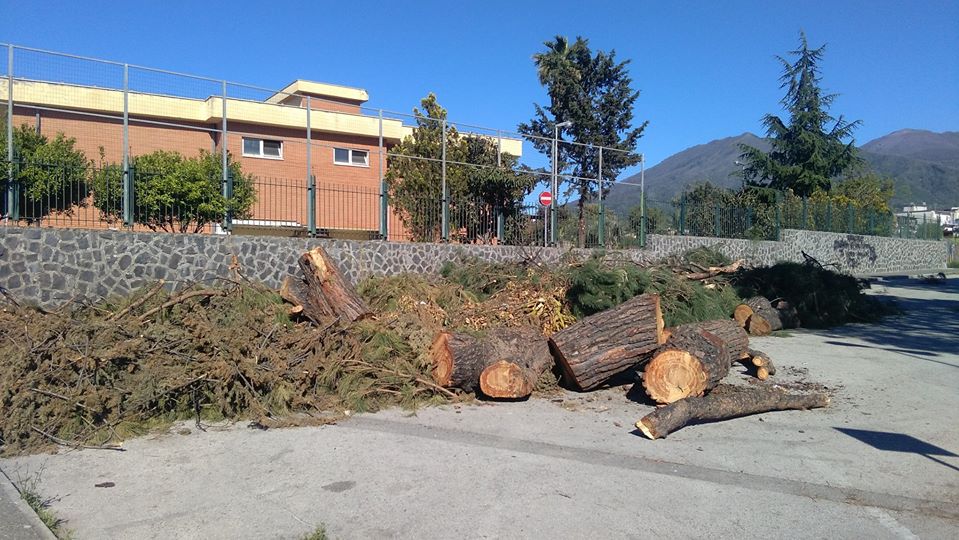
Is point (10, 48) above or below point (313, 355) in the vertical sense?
above

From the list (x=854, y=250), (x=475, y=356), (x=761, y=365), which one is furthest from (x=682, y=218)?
(x=475, y=356)

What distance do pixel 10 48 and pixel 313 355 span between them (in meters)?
8.70

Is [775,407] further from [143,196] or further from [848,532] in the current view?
[143,196]

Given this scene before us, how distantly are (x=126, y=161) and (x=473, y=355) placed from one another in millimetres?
7949

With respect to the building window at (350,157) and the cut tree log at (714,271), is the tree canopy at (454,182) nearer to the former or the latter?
the building window at (350,157)

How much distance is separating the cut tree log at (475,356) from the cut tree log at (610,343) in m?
0.37

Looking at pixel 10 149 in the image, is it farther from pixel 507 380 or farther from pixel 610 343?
pixel 610 343

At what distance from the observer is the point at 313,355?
8398 millimetres

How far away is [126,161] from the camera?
12.5 meters

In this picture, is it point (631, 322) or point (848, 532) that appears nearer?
point (848, 532)

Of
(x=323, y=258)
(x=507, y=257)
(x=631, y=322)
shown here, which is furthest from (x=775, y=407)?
(x=507, y=257)

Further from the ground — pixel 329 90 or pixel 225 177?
pixel 329 90

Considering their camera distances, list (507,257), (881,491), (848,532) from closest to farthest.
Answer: (848,532), (881,491), (507,257)

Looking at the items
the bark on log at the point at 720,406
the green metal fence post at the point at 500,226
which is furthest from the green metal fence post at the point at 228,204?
the bark on log at the point at 720,406
